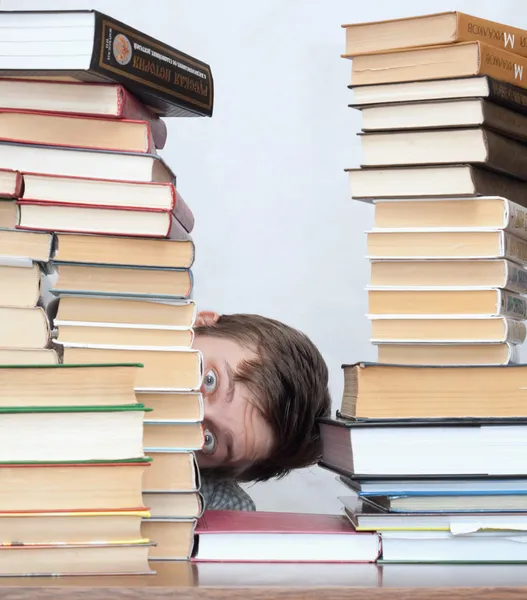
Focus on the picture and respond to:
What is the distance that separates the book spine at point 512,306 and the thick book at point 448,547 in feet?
0.99

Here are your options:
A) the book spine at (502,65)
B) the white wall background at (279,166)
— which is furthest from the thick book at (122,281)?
the white wall background at (279,166)

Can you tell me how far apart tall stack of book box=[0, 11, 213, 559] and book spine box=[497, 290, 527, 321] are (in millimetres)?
429

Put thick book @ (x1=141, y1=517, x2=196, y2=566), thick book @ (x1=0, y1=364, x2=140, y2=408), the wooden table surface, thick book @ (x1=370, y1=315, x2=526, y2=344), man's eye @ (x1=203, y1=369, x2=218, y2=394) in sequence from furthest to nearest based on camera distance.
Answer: man's eye @ (x1=203, y1=369, x2=218, y2=394)
thick book @ (x1=370, y1=315, x2=526, y2=344)
thick book @ (x1=141, y1=517, x2=196, y2=566)
thick book @ (x1=0, y1=364, x2=140, y2=408)
the wooden table surface

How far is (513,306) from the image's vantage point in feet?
4.46

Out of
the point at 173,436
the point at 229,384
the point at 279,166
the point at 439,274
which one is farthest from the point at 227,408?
the point at 279,166

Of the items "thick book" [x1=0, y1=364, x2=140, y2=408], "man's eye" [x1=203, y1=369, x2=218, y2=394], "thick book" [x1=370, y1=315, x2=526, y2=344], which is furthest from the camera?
"man's eye" [x1=203, y1=369, x2=218, y2=394]

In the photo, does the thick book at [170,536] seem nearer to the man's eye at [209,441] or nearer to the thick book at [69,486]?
the thick book at [69,486]

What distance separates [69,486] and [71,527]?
0.15 feet

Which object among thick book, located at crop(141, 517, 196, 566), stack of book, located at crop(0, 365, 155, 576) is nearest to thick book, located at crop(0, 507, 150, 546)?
stack of book, located at crop(0, 365, 155, 576)

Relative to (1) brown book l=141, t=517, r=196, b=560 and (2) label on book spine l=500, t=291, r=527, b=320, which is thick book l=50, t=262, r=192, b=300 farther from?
(2) label on book spine l=500, t=291, r=527, b=320

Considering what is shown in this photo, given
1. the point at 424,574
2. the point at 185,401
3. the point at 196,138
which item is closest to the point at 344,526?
the point at 424,574

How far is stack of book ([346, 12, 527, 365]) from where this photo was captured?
51.2 inches

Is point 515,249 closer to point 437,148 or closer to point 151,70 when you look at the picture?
point 437,148

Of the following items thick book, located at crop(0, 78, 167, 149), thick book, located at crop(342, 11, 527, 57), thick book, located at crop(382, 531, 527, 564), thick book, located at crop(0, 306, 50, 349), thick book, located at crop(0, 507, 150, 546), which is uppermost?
thick book, located at crop(342, 11, 527, 57)
